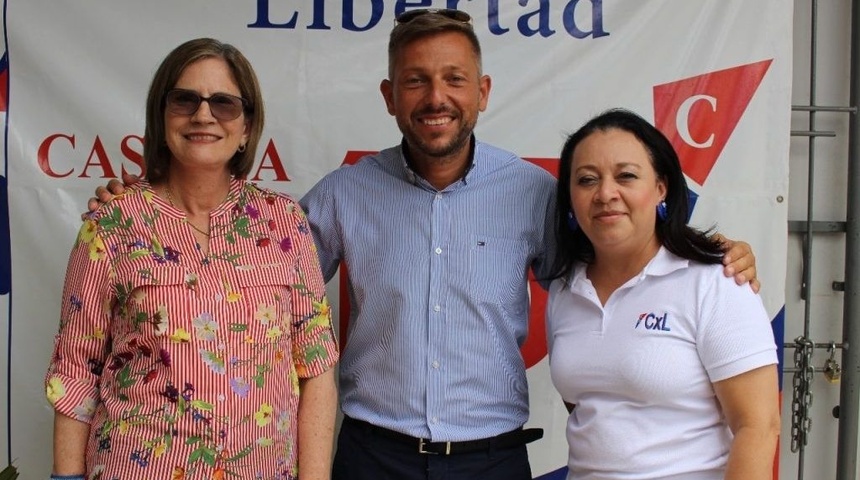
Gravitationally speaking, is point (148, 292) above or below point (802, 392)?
above

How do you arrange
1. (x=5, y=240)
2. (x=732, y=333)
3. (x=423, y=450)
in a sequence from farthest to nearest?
(x=5, y=240) → (x=423, y=450) → (x=732, y=333)

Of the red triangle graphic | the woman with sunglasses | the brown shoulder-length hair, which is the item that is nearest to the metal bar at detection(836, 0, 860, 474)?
the red triangle graphic

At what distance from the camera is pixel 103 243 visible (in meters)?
1.55

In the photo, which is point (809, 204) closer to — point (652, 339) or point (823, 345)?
point (823, 345)

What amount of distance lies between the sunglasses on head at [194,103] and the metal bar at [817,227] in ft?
6.48

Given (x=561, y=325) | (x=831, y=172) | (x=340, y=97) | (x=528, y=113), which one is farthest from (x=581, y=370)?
(x=831, y=172)

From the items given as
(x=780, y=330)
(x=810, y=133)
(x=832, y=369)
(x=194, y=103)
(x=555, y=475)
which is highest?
(x=810, y=133)

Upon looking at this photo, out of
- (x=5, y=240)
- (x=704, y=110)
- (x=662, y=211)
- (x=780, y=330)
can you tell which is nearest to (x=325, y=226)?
(x=662, y=211)

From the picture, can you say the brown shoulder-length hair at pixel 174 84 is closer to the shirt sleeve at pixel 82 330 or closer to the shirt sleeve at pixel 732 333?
the shirt sleeve at pixel 82 330

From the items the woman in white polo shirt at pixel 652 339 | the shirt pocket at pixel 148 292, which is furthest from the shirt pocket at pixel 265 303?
the woman in white polo shirt at pixel 652 339

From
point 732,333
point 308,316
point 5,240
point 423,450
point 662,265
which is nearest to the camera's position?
point 732,333

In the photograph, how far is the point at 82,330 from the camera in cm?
155

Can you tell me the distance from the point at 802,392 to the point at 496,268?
1376mm

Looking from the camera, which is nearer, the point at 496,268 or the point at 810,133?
the point at 496,268
